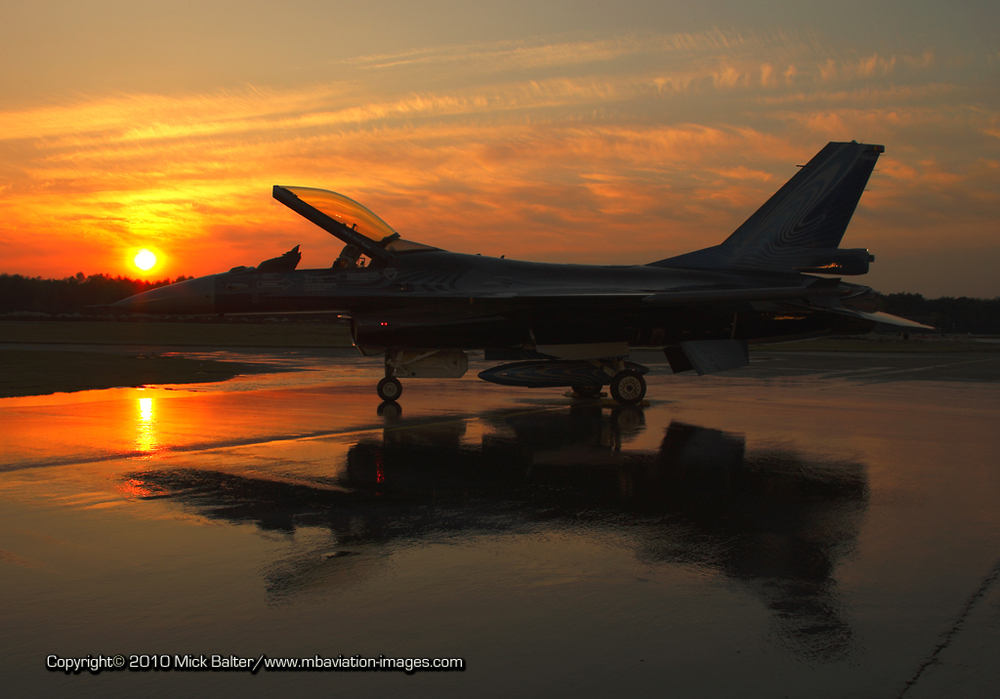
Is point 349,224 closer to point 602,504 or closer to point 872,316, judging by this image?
point 602,504

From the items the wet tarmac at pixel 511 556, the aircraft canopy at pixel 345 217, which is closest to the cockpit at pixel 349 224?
the aircraft canopy at pixel 345 217

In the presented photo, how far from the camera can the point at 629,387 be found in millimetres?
14977

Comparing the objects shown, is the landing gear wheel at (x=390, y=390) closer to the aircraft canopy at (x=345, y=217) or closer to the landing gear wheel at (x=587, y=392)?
the aircraft canopy at (x=345, y=217)

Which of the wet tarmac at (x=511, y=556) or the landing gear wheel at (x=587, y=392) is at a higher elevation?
the landing gear wheel at (x=587, y=392)

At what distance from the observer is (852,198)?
53.0ft

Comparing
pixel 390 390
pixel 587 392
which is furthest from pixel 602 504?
pixel 587 392

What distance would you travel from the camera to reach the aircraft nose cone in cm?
1438

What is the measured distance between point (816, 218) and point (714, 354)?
3814mm

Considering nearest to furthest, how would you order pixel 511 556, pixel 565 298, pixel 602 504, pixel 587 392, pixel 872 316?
pixel 511 556 → pixel 602 504 → pixel 565 298 → pixel 872 316 → pixel 587 392

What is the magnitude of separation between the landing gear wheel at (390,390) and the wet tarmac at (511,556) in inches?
122

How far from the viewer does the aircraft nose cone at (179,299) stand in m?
14.4

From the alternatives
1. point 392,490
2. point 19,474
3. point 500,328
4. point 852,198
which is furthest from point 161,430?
point 852,198

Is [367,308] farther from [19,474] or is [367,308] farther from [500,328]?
[19,474]

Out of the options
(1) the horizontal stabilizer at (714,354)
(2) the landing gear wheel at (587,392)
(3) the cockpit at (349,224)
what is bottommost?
(2) the landing gear wheel at (587,392)
